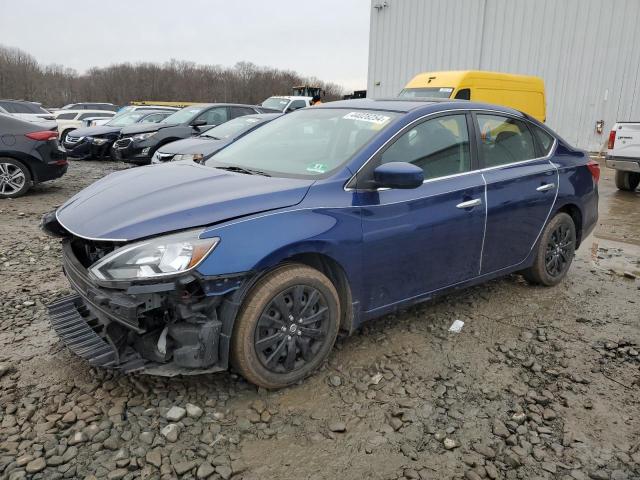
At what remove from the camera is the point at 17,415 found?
2.51 meters

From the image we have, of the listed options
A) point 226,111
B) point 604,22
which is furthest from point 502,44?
point 226,111

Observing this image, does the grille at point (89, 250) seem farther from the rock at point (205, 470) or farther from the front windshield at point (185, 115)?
the front windshield at point (185, 115)

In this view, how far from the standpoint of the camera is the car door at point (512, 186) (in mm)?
3732

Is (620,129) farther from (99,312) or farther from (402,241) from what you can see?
(99,312)

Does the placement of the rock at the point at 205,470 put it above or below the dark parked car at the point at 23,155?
below

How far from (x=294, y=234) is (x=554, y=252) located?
285 centimetres

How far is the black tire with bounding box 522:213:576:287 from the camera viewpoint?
4297mm

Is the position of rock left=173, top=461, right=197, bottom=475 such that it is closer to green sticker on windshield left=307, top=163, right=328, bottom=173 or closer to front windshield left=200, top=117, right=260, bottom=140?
green sticker on windshield left=307, top=163, right=328, bottom=173

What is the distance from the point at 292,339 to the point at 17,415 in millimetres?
1422

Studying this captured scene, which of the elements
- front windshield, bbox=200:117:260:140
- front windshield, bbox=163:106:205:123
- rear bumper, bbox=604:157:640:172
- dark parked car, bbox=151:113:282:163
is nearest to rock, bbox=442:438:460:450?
dark parked car, bbox=151:113:282:163

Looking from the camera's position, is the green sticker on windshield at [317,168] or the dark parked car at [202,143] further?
the dark parked car at [202,143]

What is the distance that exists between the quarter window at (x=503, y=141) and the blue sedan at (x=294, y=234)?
0.05 ft

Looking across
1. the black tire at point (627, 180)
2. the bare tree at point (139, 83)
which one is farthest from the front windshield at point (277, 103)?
the bare tree at point (139, 83)

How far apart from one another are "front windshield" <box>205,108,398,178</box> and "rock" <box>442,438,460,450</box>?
5.26 feet
